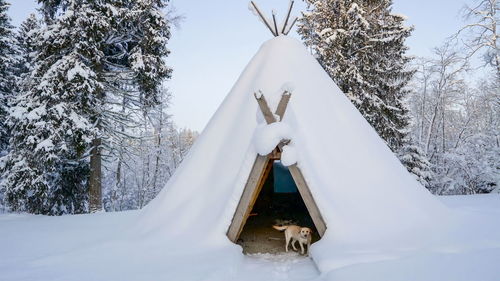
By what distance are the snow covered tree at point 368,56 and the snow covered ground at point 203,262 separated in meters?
7.85

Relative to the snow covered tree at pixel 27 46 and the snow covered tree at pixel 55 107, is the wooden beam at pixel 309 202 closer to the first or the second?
the snow covered tree at pixel 55 107

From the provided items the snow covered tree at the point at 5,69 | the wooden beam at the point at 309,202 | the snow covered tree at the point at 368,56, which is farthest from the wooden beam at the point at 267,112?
the snow covered tree at the point at 5,69

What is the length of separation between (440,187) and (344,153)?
55.0 ft

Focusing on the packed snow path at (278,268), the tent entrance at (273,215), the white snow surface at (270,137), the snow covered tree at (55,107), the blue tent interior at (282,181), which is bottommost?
the packed snow path at (278,268)

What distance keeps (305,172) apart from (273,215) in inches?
164

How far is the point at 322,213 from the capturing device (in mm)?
4133

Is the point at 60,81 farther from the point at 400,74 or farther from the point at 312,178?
the point at 400,74

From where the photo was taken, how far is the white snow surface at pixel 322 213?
3.51 meters

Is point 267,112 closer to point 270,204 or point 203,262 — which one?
point 203,262

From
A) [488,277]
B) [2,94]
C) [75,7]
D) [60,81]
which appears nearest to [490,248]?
[488,277]

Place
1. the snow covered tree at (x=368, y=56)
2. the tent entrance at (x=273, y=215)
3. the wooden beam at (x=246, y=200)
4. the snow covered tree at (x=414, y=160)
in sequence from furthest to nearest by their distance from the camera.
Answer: the snow covered tree at (x=414, y=160)
the snow covered tree at (x=368, y=56)
the tent entrance at (x=273, y=215)
the wooden beam at (x=246, y=200)

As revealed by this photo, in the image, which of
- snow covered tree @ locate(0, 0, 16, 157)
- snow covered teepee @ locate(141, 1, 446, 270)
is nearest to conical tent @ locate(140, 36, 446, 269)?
snow covered teepee @ locate(141, 1, 446, 270)

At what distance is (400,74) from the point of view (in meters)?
14.0

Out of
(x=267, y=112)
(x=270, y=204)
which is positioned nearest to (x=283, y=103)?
(x=267, y=112)
